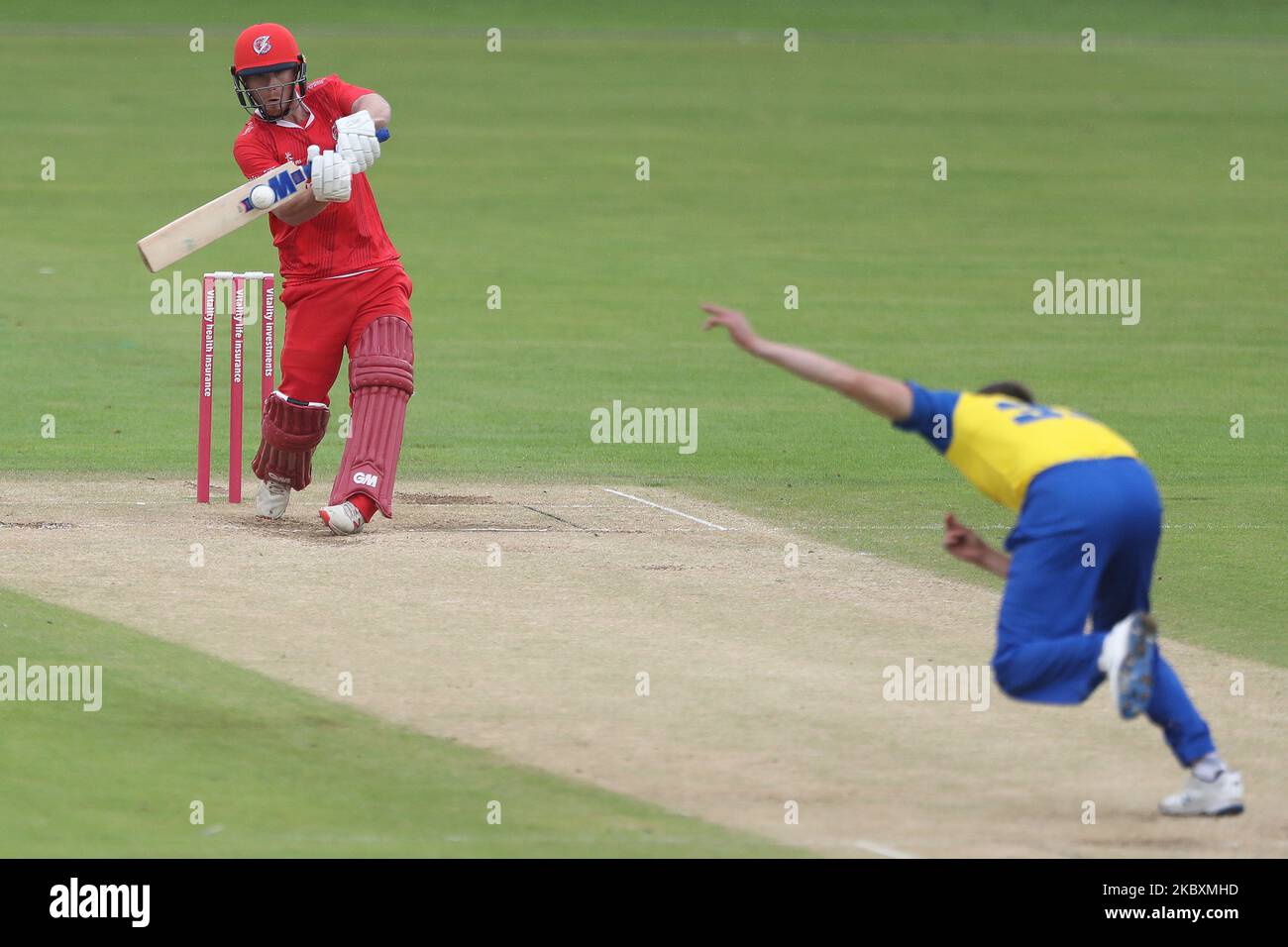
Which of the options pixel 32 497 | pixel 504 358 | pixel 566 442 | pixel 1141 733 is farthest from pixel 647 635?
pixel 504 358

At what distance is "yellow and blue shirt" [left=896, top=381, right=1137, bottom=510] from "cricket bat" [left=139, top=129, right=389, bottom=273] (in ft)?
16.8

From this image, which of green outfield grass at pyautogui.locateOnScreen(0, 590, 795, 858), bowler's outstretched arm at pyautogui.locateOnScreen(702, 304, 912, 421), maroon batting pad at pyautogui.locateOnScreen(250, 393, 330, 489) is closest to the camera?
green outfield grass at pyautogui.locateOnScreen(0, 590, 795, 858)

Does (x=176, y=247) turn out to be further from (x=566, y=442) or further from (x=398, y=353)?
(x=566, y=442)

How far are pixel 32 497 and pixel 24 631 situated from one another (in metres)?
3.58

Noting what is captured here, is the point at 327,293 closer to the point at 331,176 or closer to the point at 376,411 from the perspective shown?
the point at 376,411

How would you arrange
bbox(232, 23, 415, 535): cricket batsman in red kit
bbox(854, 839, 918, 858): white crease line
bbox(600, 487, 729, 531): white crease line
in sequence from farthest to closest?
bbox(600, 487, 729, 531): white crease line → bbox(232, 23, 415, 535): cricket batsman in red kit → bbox(854, 839, 918, 858): white crease line

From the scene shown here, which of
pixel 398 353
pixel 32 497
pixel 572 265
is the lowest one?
pixel 32 497

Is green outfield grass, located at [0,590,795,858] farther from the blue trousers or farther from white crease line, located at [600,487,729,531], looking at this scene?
white crease line, located at [600,487,729,531]

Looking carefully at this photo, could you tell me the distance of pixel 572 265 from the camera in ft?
81.1

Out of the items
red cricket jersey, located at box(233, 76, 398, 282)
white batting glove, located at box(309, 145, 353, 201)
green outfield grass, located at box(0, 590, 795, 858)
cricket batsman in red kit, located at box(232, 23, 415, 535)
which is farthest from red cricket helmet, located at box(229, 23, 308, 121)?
green outfield grass, located at box(0, 590, 795, 858)

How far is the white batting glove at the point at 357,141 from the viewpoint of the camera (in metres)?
11.3

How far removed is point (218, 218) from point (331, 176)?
0.68 meters

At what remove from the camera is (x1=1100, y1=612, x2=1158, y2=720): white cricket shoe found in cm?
655

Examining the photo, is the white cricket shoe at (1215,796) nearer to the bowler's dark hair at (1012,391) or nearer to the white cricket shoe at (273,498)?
the bowler's dark hair at (1012,391)
